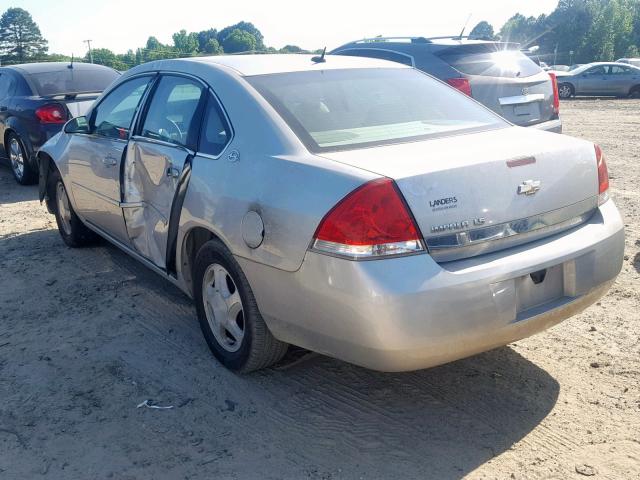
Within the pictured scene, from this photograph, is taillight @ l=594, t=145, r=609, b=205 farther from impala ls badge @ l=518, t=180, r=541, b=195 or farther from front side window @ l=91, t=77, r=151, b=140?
front side window @ l=91, t=77, r=151, b=140

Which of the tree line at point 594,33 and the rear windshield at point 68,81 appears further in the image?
the tree line at point 594,33

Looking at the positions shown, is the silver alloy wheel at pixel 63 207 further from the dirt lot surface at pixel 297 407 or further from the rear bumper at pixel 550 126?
the rear bumper at pixel 550 126

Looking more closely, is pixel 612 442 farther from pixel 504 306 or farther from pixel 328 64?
pixel 328 64

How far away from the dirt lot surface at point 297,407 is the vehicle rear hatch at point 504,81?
10.6 ft

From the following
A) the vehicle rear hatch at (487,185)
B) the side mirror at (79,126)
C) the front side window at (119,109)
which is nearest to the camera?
the vehicle rear hatch at (487,185)

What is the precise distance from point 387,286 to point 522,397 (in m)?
1.17

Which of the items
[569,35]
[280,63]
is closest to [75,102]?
[280,63]

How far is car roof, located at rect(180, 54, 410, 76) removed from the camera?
155 inches

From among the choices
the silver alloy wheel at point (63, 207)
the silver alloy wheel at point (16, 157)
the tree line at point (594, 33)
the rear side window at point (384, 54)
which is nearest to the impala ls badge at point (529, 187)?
the silver alloy wheel at point (63, 207)

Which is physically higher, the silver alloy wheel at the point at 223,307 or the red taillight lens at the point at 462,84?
the red taillight lens at the point at 462,84

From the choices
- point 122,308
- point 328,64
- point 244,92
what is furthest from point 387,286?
point 122,308

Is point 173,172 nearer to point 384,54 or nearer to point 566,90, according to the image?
point 384,54

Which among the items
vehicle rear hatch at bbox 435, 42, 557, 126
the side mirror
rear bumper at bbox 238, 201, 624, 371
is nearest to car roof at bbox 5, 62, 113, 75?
the side mirror

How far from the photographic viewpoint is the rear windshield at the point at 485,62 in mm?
7586
